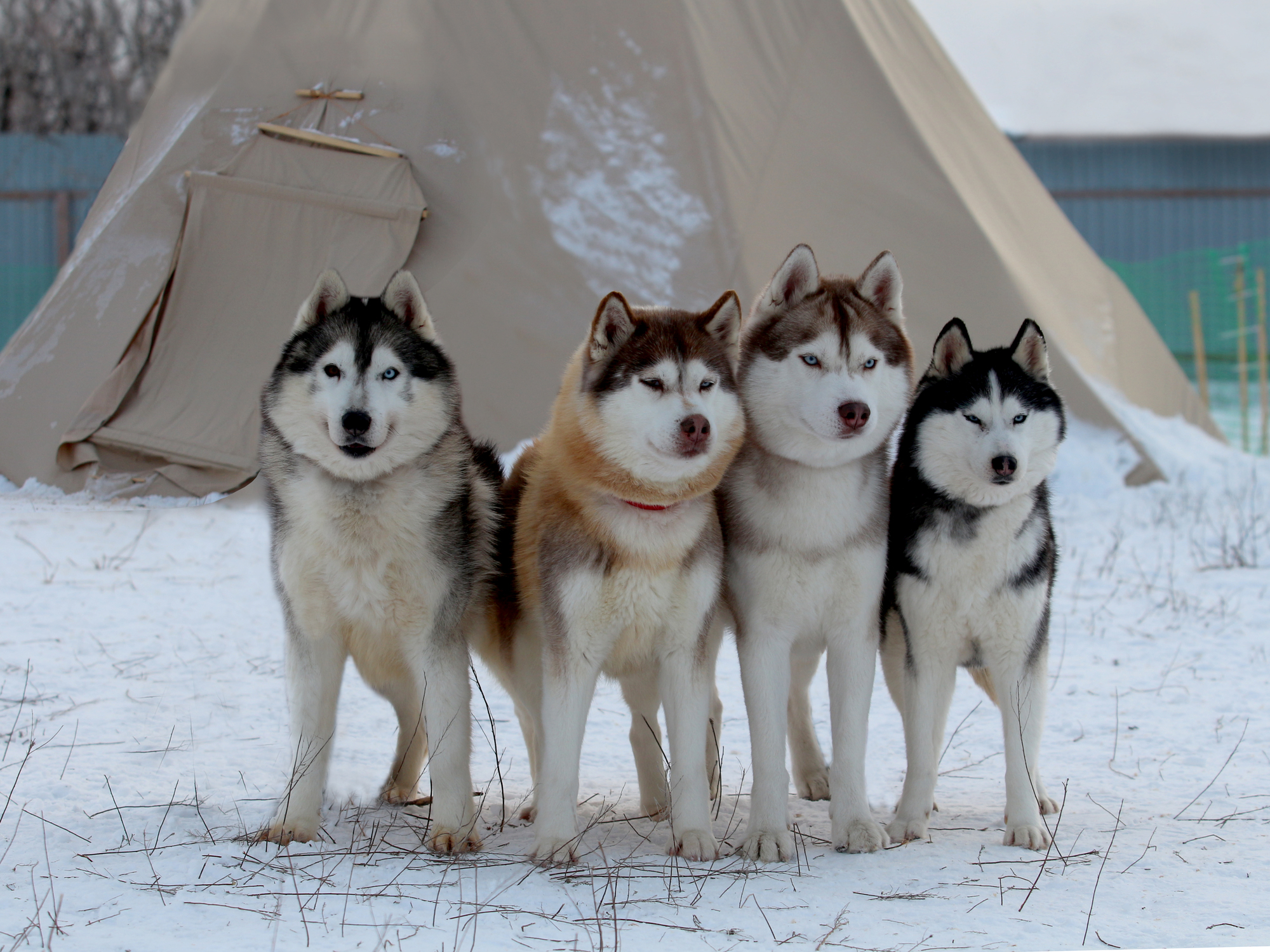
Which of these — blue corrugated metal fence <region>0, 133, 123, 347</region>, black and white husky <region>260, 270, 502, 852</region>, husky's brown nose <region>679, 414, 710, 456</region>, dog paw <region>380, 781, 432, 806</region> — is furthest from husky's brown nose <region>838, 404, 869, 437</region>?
blue corrugated metal fence <region>0, 133, 123, 347</region>

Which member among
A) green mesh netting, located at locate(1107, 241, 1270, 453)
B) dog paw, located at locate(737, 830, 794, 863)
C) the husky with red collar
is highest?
green mesh netting, located at locate(1107, 241, 1270, 453)

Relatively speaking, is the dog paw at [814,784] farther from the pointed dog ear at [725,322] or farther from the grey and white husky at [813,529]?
the pointed dog ear at [725,322]

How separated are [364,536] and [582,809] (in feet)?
3.79

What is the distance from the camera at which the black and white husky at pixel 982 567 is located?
3.16 metres

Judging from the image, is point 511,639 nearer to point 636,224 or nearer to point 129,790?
point 129,790

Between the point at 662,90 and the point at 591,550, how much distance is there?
5.27 meters

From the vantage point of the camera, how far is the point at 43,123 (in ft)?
72.5

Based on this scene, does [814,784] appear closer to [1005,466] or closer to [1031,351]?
[1005,466]

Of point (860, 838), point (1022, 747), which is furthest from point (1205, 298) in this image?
point (860, 838)

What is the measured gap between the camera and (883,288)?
335 cm

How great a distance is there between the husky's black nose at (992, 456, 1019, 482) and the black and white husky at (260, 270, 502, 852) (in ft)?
4.94

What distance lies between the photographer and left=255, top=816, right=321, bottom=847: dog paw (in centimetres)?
300

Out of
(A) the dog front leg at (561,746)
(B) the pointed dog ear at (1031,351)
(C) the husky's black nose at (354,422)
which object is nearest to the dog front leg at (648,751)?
(A) the dog front leg at (561,746)

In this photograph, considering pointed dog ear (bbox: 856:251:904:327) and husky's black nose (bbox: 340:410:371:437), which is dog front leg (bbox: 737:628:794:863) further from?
husky's black nose (bbox: 340:410:371:437)
